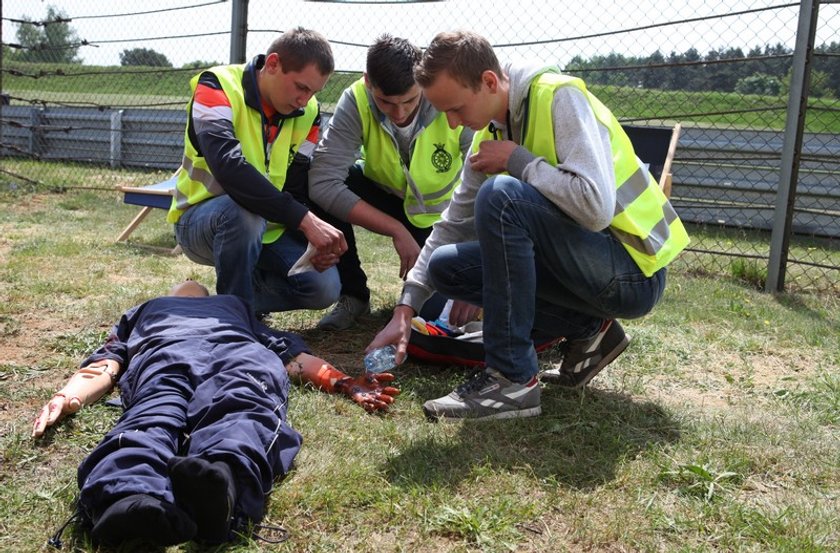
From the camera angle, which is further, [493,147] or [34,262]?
[34,262]

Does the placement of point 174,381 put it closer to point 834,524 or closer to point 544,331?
point 544,331

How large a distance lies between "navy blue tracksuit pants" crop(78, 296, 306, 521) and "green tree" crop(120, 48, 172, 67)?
857cm

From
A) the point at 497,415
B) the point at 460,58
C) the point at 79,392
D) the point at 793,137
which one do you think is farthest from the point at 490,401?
the point at 793,137

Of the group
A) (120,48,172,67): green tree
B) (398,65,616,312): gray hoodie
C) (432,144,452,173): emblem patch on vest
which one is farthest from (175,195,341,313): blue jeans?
(120,48,172,67): green tree

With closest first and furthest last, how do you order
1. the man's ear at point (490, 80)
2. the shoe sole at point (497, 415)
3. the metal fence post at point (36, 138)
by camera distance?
the man's ear at point (490, 80)
the shoe sole at point (497, 415)
the metal fence post at point (36, 138)

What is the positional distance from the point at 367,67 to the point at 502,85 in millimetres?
878

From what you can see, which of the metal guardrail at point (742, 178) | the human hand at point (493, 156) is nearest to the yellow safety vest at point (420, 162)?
the human hand at point (493, 156)

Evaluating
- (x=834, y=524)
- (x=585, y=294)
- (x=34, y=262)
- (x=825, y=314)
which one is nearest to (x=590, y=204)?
(x=585, y=294)

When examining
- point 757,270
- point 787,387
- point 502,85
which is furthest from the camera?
point 757,270

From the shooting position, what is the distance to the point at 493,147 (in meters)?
2.40

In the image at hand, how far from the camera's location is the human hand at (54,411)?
2.14 metres

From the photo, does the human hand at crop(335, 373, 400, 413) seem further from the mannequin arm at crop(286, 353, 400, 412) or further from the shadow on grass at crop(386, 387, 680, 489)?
the shadow on grass at crop(386, 387, 680, 489)

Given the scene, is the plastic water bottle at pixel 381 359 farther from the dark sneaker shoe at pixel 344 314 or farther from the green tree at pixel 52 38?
the green tree at pixel 52 38

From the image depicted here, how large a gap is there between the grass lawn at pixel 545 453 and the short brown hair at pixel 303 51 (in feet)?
3.54
